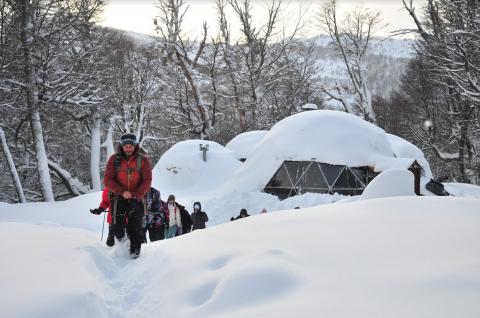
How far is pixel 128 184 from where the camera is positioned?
5.25 m

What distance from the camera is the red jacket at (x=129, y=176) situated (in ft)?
17.1

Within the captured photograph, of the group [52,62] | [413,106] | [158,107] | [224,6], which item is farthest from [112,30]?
[413,106]

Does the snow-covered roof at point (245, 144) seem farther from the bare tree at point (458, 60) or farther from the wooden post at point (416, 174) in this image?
the bare tree at point (458, 60)

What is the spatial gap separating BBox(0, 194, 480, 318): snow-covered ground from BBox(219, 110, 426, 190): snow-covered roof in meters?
11.4

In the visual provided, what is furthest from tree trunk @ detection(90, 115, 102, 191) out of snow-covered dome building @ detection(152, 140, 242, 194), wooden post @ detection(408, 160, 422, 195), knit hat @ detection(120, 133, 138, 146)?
knit hat @ detection(120, 133, 138, 146)

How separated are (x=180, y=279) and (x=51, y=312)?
1138mm

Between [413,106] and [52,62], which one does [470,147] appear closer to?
[413,106]

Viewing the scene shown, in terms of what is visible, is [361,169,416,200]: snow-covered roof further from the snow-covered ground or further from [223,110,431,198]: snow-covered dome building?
[223,110,431,198]: snow-covered dome building

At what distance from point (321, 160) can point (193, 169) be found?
6649 mm

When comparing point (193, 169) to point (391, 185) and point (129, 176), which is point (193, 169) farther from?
point (129, 176)

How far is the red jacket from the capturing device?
5.22 m

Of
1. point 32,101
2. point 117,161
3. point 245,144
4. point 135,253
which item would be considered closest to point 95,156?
point 32,101

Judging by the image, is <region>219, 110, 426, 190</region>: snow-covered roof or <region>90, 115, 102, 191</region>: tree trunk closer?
<region>219, 110, 426, 190</region>: snow-covered roof

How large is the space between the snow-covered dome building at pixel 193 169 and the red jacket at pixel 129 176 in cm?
1333
